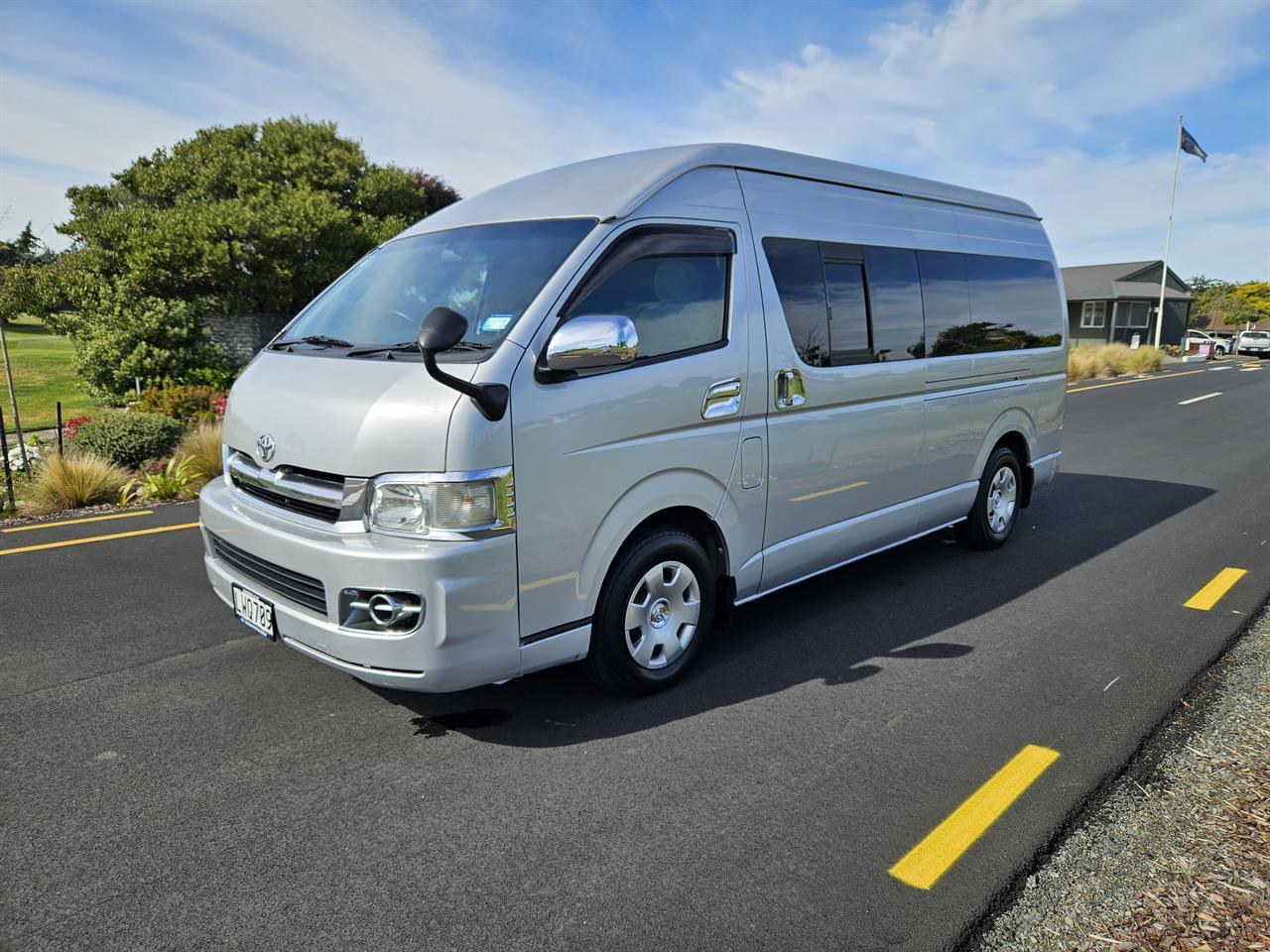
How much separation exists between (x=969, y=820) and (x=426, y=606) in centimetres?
207

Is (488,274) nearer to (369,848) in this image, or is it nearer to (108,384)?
(369,848)

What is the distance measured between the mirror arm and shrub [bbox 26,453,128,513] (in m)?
6.15

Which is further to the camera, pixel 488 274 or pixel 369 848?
pixel 488 274

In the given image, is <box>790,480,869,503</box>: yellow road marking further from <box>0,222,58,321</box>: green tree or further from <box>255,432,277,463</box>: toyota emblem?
<box>0,222,58,321</box>: green tree

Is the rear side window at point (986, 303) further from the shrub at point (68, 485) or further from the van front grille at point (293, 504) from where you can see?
the shrub at point (68, 485)

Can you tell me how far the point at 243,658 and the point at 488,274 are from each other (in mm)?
2324

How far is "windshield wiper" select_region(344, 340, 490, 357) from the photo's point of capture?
329 cm

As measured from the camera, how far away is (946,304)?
535 centimetres

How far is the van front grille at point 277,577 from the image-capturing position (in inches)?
128

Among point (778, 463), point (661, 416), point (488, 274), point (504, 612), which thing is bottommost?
point (504, 612)

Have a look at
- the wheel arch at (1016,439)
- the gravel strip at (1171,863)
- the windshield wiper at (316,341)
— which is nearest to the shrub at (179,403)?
the windshield wiper at (316,341)

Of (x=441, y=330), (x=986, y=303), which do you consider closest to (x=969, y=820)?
(x=441, y=330)

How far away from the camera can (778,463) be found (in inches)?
166

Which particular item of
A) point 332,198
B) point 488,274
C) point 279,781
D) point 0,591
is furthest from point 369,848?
point 332,198
